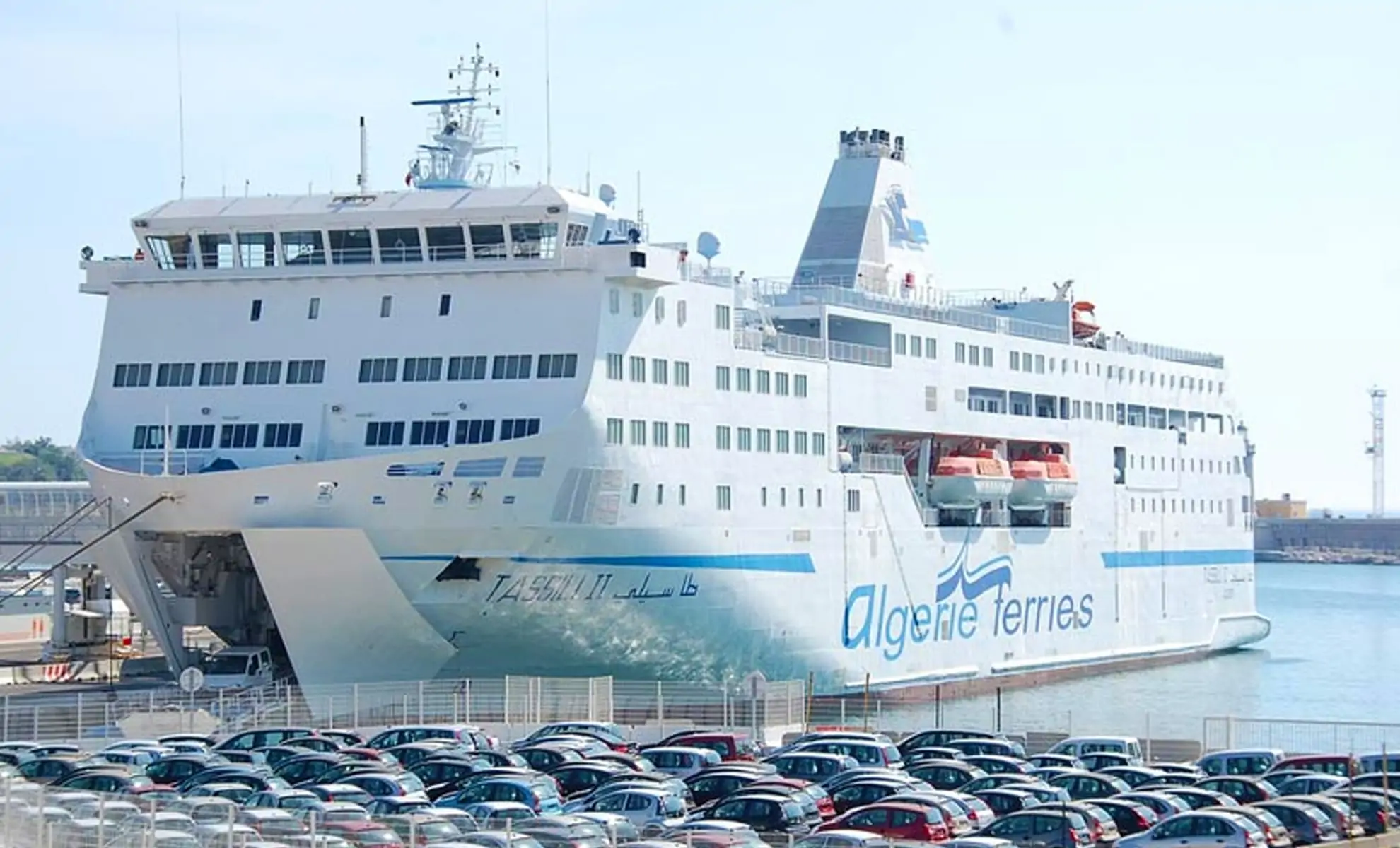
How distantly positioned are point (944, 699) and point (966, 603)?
2.47 metres

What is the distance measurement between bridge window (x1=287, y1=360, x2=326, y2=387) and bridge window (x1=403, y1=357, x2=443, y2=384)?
1607 mm

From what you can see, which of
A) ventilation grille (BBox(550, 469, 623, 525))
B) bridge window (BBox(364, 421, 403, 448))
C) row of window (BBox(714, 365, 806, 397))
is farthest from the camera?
row of window (BBox(714, 365, 806, 397))

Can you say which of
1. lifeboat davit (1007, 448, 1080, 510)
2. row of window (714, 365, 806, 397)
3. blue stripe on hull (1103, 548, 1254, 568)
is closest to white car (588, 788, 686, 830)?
row of window (714, 365, 806, 397)

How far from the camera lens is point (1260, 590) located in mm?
143750

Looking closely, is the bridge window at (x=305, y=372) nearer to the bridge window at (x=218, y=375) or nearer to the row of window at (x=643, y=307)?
the bridge window at (x=218, y=375)

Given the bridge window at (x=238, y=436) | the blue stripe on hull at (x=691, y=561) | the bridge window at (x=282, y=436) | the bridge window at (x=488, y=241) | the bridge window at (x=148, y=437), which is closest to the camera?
the blue stripe on hull at (x=691, y=561)

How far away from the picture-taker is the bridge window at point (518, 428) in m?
37.9

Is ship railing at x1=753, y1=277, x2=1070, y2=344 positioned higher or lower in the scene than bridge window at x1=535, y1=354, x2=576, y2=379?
higher

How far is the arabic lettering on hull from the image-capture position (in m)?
47.5

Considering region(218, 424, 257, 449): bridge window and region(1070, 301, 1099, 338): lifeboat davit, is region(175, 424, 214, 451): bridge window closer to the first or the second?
region(218, 424, 257, 449): bridge window

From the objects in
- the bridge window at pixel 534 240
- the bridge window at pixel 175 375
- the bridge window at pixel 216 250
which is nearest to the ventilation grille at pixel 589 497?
the bridge window at pixel 534 240

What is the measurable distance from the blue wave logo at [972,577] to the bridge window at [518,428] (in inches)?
618

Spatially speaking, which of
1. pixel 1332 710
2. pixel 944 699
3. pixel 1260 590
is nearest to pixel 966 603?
pixel 944 699

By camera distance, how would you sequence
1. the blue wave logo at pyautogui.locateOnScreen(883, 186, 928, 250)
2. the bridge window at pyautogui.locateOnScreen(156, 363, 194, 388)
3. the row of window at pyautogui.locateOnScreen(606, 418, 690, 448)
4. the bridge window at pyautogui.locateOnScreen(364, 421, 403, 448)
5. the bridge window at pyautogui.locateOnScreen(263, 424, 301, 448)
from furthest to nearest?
the blue wave logo at pyautogui.locateOnScreen(883, 186, 928, 250)
the bridge window at pyautogui.locateOnScreen(156, 363, 194, 388)
the bridge window at pyautogui.locateOnScreen(263, 424, 301, 448)
the row of window at pyautogui.locateOnScreen(606, 418, 690, 448)
the bridge window at pyautogui.locateOnScreen(364, 421, 403, 448)
